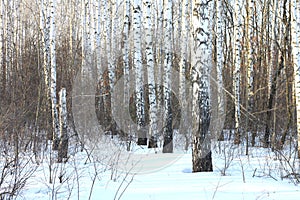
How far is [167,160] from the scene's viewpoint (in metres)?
7.16

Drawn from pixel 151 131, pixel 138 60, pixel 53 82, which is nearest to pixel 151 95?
pixel 151 131

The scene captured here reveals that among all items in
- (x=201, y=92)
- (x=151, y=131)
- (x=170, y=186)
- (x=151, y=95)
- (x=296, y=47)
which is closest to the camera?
(x=170, y=186)

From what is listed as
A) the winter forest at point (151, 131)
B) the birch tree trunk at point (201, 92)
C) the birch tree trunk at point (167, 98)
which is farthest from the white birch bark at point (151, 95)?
the birch tree trunk at point (201, 92)

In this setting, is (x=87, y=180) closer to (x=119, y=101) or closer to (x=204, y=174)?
(x=204, y=174)

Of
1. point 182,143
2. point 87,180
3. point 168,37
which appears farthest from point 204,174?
point 168,37

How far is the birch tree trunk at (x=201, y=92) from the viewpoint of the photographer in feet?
18.6

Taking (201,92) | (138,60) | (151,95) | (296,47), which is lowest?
(201,92)

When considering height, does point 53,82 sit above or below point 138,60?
below

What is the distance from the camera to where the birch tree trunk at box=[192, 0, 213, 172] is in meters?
5.68

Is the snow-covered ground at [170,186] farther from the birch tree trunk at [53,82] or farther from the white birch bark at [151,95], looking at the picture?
the white birch bark at [151,95]

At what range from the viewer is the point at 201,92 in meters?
5.70

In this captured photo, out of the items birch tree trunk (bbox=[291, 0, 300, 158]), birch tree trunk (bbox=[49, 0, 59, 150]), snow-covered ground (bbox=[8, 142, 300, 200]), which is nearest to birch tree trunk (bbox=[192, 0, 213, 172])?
snow-covered ground (bbox=[8, 142, 300, 200])

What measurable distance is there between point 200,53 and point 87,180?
2.66 meters

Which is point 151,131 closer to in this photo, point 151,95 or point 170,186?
point 151,95
